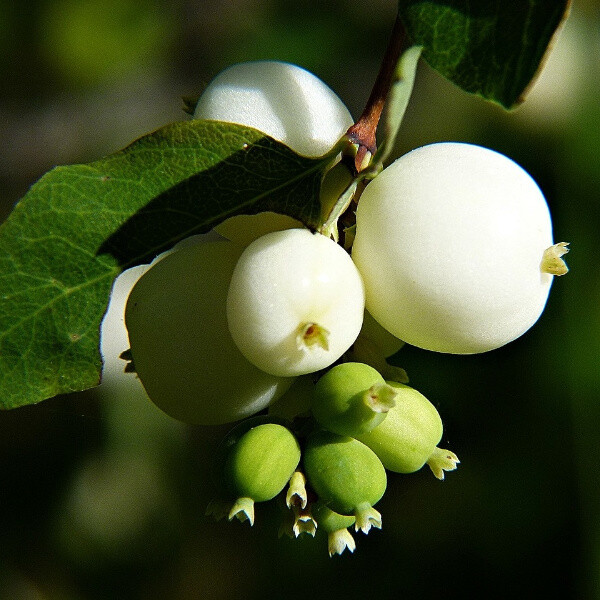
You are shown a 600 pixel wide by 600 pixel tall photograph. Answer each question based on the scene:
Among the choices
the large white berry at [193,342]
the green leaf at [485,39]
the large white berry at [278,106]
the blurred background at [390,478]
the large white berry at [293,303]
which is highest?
the green leaf at [485,39]

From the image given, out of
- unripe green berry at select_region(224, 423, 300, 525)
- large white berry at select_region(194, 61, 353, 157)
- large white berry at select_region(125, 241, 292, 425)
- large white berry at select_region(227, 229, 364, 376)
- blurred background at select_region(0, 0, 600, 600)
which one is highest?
large white berry at select_region(194, 61, 353, 157)

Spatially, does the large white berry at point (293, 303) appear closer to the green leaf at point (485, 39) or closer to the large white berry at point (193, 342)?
the large white berry at point (193, 342)

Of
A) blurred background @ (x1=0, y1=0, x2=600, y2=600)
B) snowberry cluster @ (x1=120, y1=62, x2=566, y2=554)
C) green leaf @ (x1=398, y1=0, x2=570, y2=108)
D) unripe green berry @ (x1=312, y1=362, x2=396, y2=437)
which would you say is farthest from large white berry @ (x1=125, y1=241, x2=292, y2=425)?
blurred background @ (x1=0, y1=0, x2=600, y2=600)

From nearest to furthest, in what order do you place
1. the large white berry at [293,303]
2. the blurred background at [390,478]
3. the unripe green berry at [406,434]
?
1. the large white berry at [293,303]
2. the unripe green berry at [406,434]
3. the blurred background at [390,478]

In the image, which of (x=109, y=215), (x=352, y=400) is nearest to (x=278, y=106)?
(x=109, y=215)

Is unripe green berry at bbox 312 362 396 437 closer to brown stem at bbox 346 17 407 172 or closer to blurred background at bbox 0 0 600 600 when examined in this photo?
brown stem at bbox 346 17 407 172

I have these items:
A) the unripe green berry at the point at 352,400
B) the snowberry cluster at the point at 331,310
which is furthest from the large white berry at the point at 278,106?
the unripe green berry at the point at 352,400
